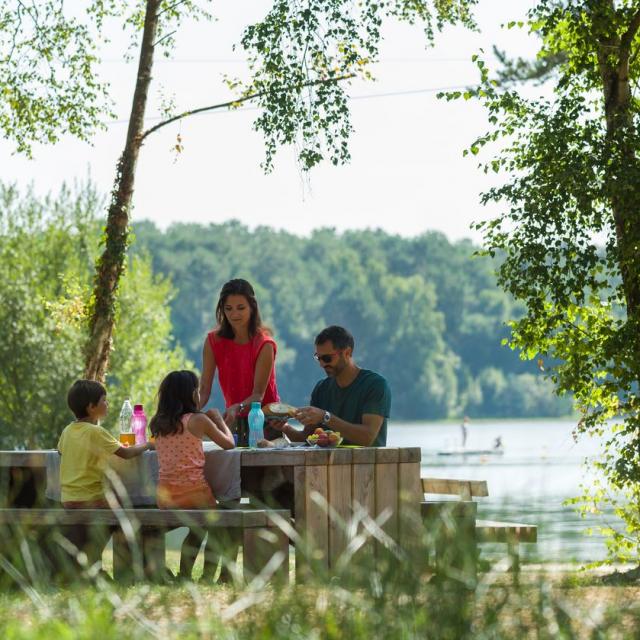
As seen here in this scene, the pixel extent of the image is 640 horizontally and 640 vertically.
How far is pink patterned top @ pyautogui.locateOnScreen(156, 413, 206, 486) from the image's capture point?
6.73 m

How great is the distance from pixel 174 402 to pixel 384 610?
324 cm

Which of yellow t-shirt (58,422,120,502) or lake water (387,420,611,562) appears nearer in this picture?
lake water (387,420,611,562)

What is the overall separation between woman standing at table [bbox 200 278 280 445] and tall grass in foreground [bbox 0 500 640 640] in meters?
3.38

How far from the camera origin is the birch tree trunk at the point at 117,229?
1437 centimetres

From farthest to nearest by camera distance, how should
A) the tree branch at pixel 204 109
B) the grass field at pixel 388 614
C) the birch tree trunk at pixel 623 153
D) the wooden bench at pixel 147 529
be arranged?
1. the tree branch at pixel 204 109
2. the birch tree trunk at pixel 623 153
3. the wooden bench at pixel 147 529
4. the grass field at pixel 388 614

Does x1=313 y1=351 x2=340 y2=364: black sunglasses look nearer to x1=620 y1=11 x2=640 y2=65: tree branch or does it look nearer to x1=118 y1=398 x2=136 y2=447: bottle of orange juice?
x1=118 y1=398 x2=136 y2=447: bottle of orange juice

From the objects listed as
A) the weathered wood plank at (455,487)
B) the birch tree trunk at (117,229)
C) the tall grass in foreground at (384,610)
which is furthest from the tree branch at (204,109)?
the tall grass in foreground at (384,610)

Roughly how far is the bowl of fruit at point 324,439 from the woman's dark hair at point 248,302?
30.9 inches

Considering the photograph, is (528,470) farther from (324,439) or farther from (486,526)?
(486,526)

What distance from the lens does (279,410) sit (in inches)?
276

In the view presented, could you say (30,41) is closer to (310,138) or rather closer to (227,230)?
(310,138)

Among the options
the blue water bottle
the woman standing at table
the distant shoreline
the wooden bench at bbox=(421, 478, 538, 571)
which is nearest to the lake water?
the wooden bench at bbox=(421, 478, 538, 571)

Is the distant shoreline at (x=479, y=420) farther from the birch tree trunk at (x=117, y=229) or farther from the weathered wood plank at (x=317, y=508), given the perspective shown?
the weathered wood plank at (x=317, y=508)

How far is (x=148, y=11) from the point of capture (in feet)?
48.5
